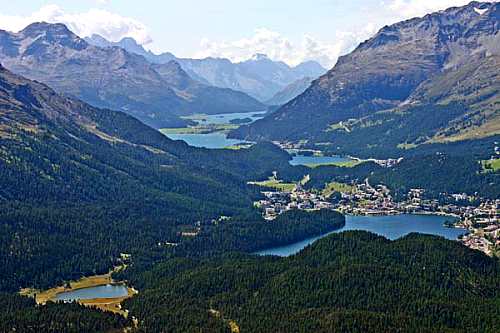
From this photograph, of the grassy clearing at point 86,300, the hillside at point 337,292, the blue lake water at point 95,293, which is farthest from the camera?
the blue lake water at point 95,293

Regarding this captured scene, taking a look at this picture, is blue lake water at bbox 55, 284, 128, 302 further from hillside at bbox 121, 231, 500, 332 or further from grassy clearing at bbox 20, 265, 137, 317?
hillside at bbox 121, 231, 500, 332

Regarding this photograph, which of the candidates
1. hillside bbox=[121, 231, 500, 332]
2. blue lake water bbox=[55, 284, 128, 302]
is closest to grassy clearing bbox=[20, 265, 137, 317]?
blue lake water bbox=[55, 284, 128, 302]

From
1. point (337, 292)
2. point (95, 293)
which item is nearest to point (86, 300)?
point (95, 293)

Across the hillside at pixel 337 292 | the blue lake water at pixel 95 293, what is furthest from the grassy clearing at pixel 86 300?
the hillside at pixel 337 292

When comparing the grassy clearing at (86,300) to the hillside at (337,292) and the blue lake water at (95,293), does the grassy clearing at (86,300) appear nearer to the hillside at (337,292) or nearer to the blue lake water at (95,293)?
the blue lake water at (95,293)

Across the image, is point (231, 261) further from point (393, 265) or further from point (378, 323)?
point (378, 323)

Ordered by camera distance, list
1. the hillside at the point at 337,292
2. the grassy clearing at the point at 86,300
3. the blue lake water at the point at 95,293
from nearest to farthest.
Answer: the hillside at the point at 337,292
the grassy clearing at the point at 86,300
the blue lake water at the point at 95,293
